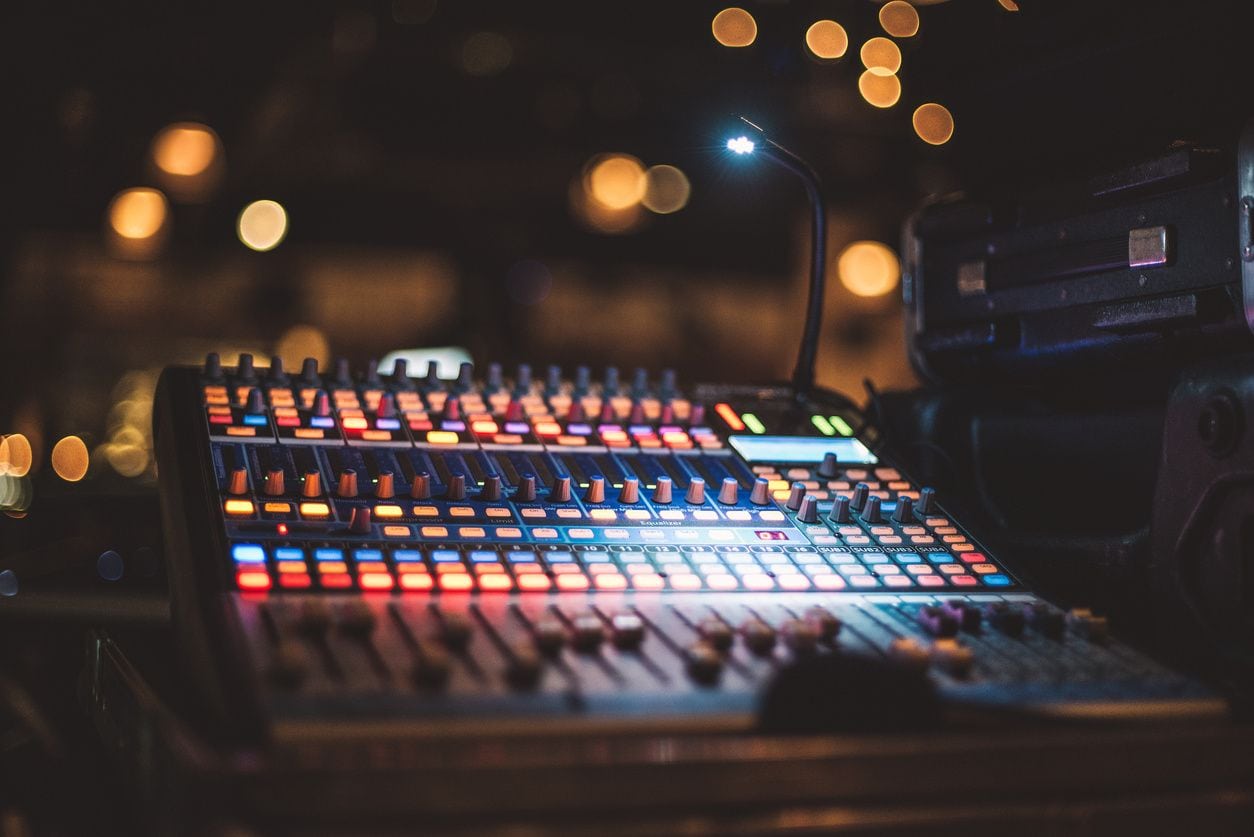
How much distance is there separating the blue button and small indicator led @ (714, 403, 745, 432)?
24.2 inches

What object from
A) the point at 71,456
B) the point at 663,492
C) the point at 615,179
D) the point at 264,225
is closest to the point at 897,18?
the point at 663,492

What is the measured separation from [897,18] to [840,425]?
93.9 inches

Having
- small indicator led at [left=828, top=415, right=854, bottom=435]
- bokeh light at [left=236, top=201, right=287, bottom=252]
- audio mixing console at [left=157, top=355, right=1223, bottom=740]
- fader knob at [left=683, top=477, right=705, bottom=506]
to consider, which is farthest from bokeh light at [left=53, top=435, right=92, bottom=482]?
fader knob at [left=683, top=477, right=705, bottom=506]

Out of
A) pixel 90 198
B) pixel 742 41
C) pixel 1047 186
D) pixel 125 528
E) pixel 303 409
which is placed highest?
pixel 742 41

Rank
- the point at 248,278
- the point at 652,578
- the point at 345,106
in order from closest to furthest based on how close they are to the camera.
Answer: the point at 652,578, the point at 345,106, the point at 248,278

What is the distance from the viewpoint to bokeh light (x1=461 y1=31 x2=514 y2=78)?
4.00m

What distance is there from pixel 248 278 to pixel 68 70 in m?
4.71

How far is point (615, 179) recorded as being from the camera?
646 cm

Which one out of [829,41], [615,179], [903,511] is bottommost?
[903,511]

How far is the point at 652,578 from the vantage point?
3.05 feet

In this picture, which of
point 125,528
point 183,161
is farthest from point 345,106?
point 125,528

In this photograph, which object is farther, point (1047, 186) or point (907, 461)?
point (907, 461)

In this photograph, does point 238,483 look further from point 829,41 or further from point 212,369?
point 829,41

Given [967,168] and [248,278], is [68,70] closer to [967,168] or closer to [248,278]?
[967,168]
